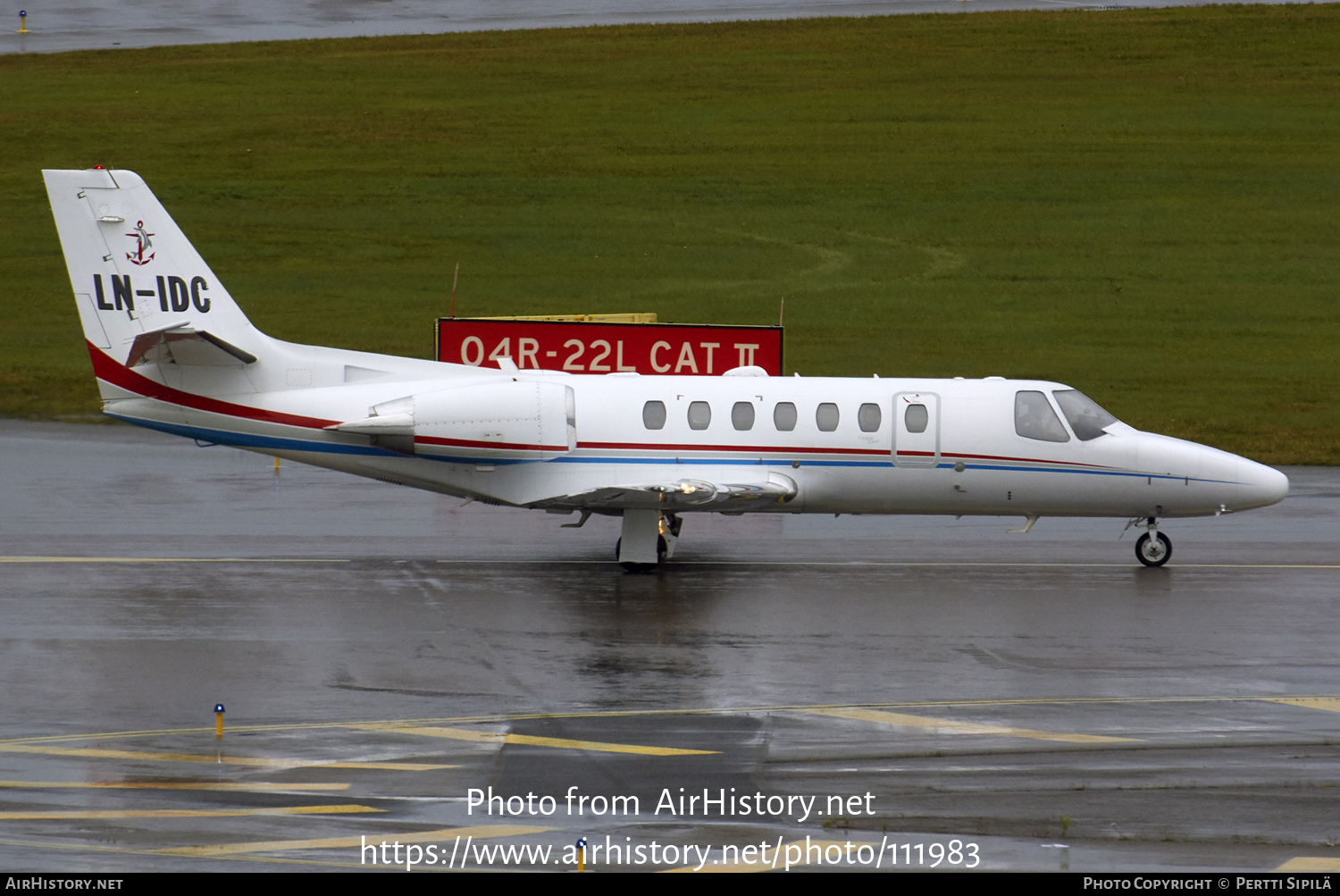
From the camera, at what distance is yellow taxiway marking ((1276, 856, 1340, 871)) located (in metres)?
11.7

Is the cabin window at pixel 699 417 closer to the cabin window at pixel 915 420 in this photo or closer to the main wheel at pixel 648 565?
the main wheel at pixel 648 565

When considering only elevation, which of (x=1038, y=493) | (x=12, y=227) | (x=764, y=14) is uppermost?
(x=764, y=14)

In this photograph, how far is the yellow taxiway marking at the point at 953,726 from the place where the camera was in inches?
588

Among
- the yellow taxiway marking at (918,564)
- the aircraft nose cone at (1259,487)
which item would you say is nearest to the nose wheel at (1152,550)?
the yellow taxiway marking at (918,564)

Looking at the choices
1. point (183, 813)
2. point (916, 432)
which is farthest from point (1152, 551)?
point (183, 813)

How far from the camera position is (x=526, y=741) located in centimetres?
1473

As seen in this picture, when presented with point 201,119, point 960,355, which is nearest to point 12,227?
point 201,119

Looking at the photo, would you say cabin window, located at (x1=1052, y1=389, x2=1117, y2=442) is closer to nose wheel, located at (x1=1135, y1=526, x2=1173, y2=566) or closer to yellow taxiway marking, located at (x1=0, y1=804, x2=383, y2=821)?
nose wheel, located at (x1=1135, y1=526, x2=1173, y2=566)

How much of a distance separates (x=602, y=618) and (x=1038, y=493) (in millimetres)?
6714

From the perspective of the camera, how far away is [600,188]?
5116 centimetres

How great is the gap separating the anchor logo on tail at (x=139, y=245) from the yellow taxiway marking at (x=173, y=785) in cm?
1030

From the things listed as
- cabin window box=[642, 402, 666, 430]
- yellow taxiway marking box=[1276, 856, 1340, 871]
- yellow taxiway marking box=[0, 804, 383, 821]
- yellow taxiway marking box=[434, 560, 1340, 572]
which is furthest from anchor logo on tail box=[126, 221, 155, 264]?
yellow taxiway marking box=[1276, 856, 1340, 871]

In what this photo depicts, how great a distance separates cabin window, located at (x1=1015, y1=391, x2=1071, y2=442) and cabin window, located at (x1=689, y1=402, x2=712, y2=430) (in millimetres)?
4204

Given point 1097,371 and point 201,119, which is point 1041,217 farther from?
point 201,119
